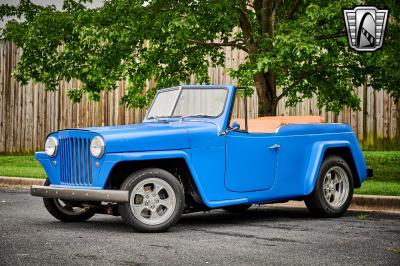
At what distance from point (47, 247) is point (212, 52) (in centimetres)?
960

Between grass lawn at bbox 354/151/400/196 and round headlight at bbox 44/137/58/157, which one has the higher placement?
round headlight at bbox 44/137/58/157

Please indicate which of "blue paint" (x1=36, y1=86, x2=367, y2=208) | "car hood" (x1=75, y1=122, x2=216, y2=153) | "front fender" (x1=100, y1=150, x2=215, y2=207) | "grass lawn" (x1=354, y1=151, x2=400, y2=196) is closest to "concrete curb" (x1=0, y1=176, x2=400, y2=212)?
"grass lawn" (x1=354, y1=151, x2=400, y2=196)

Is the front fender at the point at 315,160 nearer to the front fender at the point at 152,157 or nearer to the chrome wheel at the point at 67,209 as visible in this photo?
the front fender at the point at 152,157

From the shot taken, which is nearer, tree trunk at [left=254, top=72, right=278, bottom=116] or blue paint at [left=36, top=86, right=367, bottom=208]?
blue paint at [left=36, top=86, right=367, bottom=208]

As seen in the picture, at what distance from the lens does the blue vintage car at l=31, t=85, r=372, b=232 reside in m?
7.42

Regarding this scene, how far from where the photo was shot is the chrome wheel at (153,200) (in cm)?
744

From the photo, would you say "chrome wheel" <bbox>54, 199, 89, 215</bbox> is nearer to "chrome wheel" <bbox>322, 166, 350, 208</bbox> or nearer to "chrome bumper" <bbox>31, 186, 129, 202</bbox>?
"chrome bumper" <bbox>31, 186, 129, 202</bbox>

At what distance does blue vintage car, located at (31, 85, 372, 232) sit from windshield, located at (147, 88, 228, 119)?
1 cm

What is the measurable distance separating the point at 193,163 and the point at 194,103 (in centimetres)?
100

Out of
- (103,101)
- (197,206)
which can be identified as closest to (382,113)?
(103,101)

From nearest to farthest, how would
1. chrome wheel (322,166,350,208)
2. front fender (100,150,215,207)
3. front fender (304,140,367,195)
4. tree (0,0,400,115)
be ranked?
front fender (100,150,215,207) < front fender (304,140,367,195) < chrome wheel (322,166,350,208) < tree (0,0,400,115)

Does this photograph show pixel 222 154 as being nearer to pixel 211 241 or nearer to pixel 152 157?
pixel 152 157

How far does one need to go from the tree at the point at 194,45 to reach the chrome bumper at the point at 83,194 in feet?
13.8

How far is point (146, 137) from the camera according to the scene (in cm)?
749
